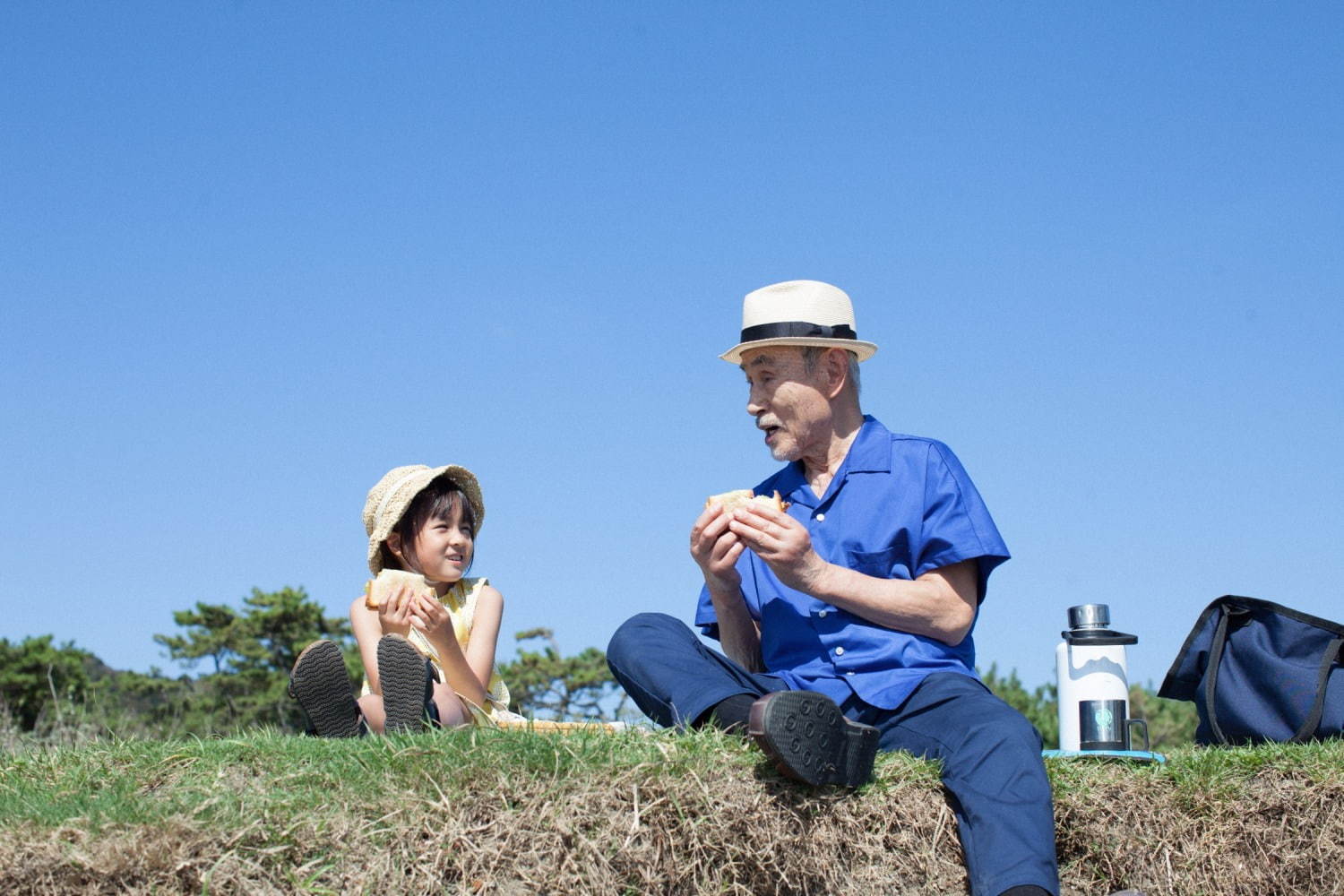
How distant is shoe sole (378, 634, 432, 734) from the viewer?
446 centimetres

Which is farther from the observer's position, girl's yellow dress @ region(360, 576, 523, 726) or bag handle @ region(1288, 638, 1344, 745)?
girl's yellow dress @ region(360, 576, 523, 726)

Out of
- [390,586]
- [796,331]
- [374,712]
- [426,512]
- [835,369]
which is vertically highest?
[796,331]

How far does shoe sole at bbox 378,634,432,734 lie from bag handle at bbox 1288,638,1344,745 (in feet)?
11.0

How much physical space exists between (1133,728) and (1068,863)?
1.88 metres

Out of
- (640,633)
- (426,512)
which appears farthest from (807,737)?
(426,512)

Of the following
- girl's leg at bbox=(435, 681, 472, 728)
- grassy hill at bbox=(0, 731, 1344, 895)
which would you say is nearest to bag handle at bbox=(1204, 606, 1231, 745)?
grassy hill at bbox=(0, 731, 1344, 895)

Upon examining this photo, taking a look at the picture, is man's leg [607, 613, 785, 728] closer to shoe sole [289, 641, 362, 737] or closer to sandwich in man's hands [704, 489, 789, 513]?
sandwich in man's hands [704, 489, 789, 513]

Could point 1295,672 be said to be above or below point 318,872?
above

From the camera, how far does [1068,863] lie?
4.22 m

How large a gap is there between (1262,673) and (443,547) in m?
3.52

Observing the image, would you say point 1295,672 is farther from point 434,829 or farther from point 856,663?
point 434,829

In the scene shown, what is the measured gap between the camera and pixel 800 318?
5016mm

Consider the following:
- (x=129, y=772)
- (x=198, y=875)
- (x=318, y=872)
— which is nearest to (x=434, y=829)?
(x=318, y=872)

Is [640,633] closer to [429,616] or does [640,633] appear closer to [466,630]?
[429,616]
